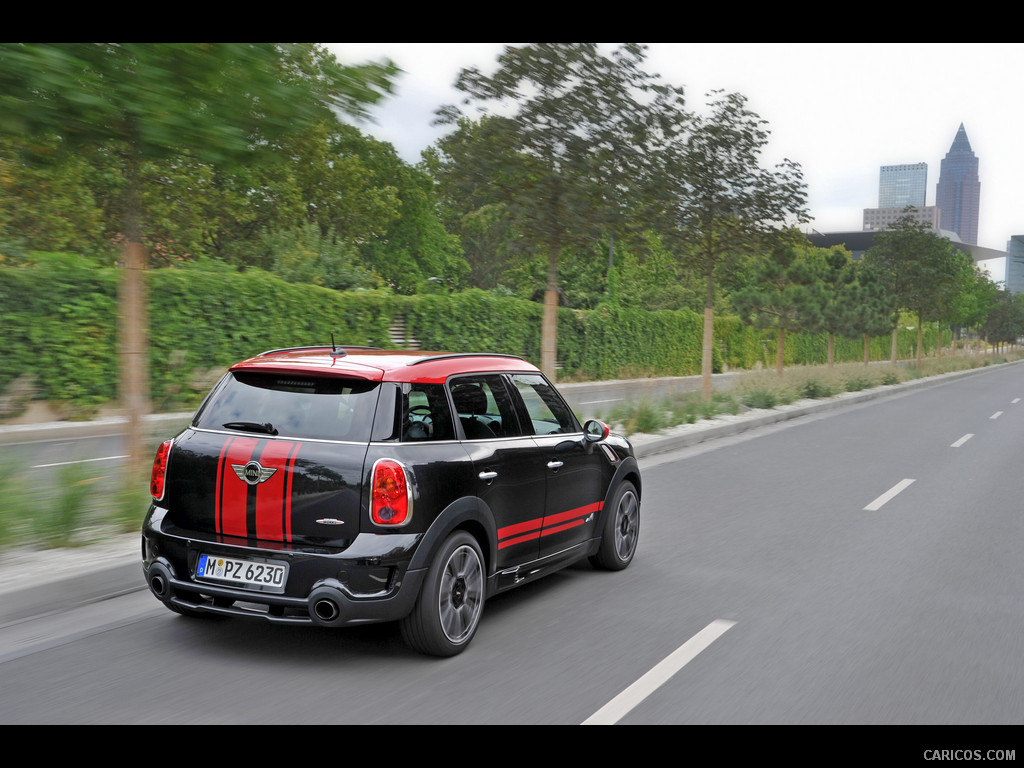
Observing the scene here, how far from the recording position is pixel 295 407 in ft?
16.0

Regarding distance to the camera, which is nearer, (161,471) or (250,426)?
(250,426)

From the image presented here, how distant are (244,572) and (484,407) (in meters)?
1.64

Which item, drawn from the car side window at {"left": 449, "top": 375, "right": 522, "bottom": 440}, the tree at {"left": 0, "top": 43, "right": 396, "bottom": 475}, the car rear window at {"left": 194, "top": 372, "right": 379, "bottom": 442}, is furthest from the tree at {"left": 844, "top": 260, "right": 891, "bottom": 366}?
the car rear window at {"left": 194, "top": 372, "right": 379, "bottom": 442}

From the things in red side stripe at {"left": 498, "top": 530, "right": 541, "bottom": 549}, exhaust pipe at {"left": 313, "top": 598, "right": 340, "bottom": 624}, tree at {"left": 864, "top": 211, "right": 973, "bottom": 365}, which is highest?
tree at {"left": 864, "top": 211, "right": 973, "bottom": 365}

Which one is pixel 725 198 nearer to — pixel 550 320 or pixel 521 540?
pixel 550 320

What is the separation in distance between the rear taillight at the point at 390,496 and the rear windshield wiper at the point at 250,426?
64 centimetres

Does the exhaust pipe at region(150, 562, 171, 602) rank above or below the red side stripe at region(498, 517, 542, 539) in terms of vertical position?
below

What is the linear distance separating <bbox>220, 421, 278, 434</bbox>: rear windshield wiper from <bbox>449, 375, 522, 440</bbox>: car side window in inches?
38.7

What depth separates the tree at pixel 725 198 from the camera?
19.7m

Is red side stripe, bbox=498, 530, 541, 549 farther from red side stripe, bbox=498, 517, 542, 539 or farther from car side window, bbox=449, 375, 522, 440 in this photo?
car side window, bbox=449, 375, 522, 440

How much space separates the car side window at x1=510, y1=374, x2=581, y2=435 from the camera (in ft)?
19.9

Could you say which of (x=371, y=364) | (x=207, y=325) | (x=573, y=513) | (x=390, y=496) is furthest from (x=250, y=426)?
(x=207, y=325)

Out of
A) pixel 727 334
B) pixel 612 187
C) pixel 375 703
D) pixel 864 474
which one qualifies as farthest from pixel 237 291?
pixel 727 334
